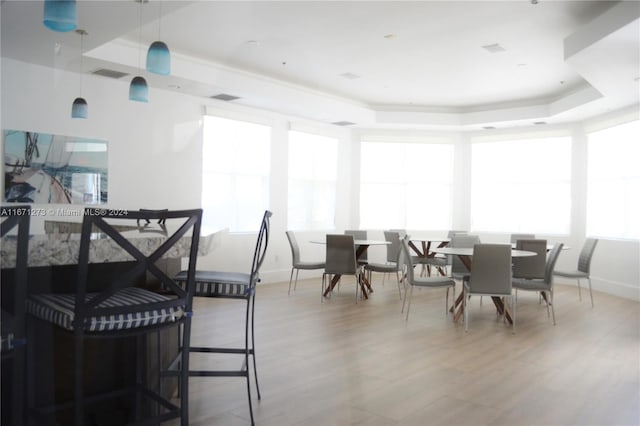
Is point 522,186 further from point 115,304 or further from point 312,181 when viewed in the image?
point 115,304

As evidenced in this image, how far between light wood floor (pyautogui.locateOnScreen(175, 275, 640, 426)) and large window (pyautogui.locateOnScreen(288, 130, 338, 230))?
2.86 m

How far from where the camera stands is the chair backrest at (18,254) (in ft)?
4.77

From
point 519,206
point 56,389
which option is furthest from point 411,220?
point 56,389

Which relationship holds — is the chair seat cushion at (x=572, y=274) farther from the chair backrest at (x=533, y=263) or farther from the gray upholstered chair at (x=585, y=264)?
the chair backrest at (x=533, y=263)

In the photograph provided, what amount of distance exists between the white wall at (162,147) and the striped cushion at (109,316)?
422 centimetres

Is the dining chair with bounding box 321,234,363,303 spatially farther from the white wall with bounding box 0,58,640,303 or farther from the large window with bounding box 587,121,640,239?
the large window with bounding box 587,121,640,239

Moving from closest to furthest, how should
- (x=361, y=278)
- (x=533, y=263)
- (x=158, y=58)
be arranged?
(x=158, y=58) < (x=533, y=263) < (x=361, y=278)

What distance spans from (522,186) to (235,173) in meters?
5.36

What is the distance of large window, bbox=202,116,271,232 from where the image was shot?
753 cm

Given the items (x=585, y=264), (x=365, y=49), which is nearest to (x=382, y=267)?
(x=585, y=264)

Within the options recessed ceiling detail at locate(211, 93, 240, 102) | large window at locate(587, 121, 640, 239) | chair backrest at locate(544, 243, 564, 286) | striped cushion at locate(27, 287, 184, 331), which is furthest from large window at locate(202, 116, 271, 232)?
striped cushion at locate(27, 287, 184, 331)

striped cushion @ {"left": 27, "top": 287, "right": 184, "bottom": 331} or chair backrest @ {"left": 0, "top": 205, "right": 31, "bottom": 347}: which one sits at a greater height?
Answer: chair backrest @ {"left": 0, "top": 205, "right": 31, "bottom": 347}

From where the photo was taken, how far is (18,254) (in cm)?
148

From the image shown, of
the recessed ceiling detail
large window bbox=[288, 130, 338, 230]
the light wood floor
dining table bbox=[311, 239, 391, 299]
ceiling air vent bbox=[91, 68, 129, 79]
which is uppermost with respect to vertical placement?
the recessed ceiling detail
